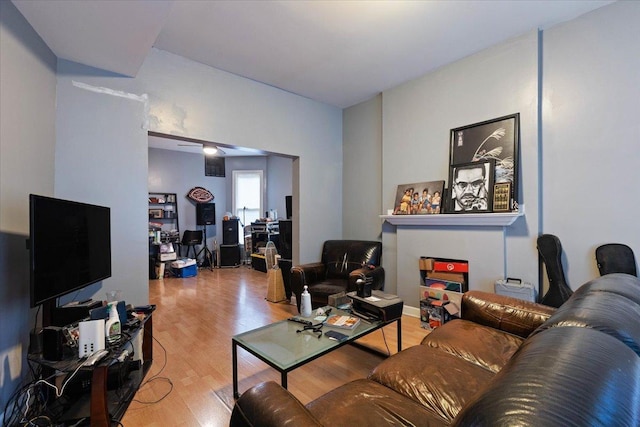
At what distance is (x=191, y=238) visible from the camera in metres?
6.47

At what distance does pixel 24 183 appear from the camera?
5.76 feet

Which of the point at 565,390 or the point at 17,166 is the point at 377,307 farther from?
the point at 17,166

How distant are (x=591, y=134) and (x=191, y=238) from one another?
6788mm

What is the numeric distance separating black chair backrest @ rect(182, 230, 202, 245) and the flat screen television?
4.48 metres

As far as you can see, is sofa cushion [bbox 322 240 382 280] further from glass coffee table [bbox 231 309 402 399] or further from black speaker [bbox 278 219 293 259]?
glass coffee table [bbox 231 309 402 399]

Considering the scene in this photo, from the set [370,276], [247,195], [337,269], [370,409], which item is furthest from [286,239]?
[370,409]

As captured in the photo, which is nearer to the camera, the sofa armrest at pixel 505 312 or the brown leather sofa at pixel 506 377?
the brown leather sofa at pixel 506 377

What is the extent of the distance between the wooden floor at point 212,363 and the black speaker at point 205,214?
280 cm

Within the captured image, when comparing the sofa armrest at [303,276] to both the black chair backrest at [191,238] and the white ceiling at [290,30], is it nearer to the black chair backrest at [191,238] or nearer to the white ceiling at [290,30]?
the white ceiling at [290,30]

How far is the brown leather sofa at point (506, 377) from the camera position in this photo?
482mm

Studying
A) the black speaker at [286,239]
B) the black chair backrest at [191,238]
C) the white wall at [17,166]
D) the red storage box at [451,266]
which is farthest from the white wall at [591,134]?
the black chair backrest at [191,238]

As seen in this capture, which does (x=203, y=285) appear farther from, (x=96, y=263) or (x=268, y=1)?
(x=268, y=1)

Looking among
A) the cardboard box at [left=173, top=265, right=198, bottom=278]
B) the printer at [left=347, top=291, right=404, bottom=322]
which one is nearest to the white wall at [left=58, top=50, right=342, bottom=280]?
the printer at [left=347, top=291, right=404, bottom=322]

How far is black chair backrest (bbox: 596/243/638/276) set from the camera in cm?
210
